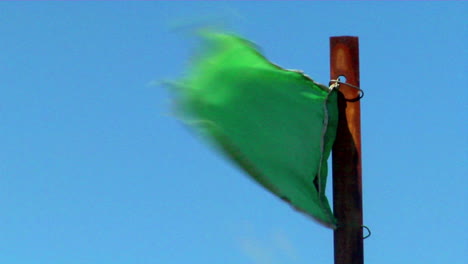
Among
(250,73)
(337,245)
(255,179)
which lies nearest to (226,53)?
(250,73)

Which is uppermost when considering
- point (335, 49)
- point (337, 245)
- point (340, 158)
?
point (335, 49)

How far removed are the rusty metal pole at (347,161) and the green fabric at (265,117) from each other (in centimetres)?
7

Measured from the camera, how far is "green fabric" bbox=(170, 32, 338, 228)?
876 centimetres

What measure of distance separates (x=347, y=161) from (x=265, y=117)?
0.58 meters

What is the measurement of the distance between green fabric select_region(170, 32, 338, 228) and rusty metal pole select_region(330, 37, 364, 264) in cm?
7

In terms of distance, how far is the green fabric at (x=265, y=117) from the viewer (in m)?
8.76

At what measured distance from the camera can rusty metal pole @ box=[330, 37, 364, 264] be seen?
348 inches

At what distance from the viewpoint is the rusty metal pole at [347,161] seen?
29.0 ft

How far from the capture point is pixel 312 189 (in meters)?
8.98

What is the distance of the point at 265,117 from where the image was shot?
355 inches

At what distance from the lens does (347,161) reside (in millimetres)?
9055

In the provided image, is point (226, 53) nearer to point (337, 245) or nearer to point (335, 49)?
point (335, 49)

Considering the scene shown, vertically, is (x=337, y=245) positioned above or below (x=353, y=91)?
below

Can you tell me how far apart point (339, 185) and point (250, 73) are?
89cm
